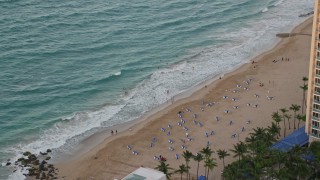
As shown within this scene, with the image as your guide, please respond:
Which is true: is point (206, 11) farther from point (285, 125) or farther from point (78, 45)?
point (285, 125)

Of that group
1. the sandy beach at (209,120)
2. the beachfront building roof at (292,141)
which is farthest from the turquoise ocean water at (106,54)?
the beachfront building roof at (292,141)

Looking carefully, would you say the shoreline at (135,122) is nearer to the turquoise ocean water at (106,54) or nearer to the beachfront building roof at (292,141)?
the turquoise ocean water at (106,54)

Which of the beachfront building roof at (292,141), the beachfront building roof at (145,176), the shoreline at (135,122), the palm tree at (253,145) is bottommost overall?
the shoreline at (135,122)

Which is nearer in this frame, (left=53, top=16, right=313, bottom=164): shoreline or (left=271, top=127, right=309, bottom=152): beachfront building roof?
(left=271, top=127, right=309, bottom=152): beachfront building roof

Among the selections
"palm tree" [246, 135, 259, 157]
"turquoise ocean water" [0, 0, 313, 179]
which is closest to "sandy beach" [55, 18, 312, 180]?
"turquoise ocean water" [0, 0, 313, 179]

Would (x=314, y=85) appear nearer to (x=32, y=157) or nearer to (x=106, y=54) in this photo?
(x=32, y=157)

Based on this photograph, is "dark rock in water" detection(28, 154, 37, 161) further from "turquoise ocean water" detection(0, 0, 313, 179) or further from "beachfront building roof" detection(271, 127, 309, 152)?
"beachfront building roof" detection(271, 127, 309, 152)
